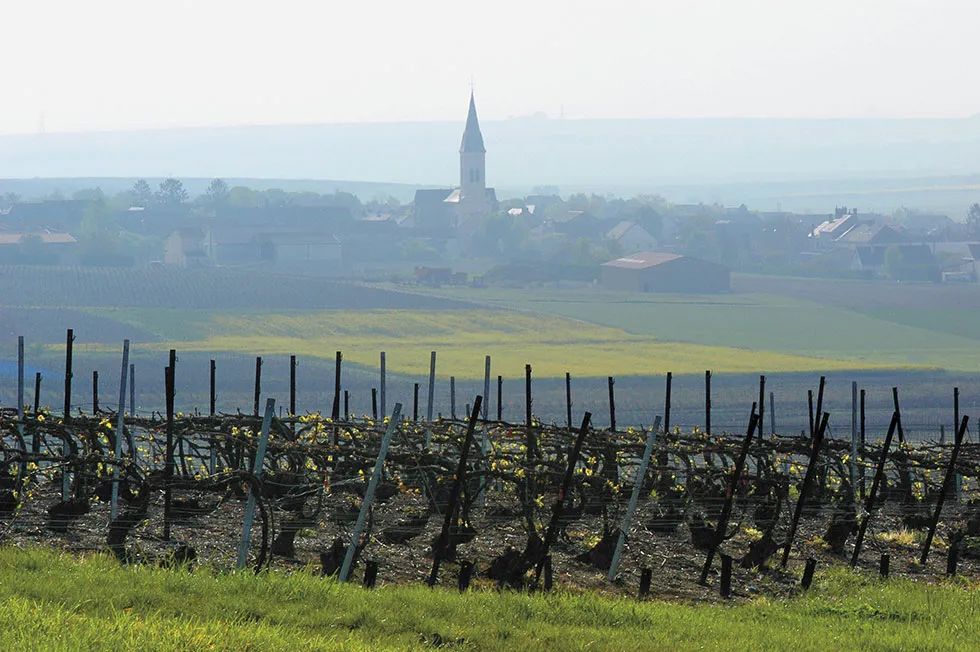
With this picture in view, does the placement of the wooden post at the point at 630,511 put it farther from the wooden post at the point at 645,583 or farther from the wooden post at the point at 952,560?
the wooden post at the point at 952,560

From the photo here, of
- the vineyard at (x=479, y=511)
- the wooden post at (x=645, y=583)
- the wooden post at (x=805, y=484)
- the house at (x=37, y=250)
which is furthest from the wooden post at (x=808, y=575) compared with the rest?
the house at (x=37, y=250)

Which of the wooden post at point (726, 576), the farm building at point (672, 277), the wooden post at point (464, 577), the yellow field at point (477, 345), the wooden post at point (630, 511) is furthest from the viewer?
the farm building at point (672, 277)

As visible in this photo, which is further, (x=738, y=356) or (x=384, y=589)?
(x=738, y=356)

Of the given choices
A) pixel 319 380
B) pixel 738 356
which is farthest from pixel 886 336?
pixel 319 380

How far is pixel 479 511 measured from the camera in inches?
879

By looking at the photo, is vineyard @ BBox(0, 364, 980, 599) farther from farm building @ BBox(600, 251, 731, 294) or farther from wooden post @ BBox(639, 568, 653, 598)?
farm building @ BBox(600, 251, 731, 294)

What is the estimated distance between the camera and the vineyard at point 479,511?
1723 centimetres

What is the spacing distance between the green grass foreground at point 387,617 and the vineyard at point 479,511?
1359mm

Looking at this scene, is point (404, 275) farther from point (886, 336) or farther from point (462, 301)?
point (886, 336)

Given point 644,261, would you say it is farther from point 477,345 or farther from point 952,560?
point 952,560

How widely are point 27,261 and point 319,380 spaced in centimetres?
10810

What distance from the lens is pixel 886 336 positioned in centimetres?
13100

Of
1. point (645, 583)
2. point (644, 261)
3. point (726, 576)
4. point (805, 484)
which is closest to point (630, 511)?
point (645, 583)

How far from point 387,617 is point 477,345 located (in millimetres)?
99654
